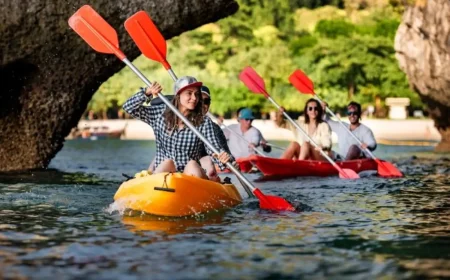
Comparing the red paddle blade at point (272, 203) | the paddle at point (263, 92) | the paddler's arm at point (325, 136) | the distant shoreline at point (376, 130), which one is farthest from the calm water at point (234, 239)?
the distant shoreline at point (376, 130)

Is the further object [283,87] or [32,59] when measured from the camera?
[283,87]

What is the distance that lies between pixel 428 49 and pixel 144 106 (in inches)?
505

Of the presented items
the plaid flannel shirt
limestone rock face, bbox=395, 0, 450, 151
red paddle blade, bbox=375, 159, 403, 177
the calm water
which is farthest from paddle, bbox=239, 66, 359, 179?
limestone rock face, bbox=395, 0, 450, 151

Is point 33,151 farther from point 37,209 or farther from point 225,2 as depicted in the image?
point 37,209

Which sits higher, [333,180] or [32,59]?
[32,59]

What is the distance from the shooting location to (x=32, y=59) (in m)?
12.6

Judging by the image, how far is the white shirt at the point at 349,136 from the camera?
559 inches

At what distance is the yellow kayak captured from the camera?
739 centimetres

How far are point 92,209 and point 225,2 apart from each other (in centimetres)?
530

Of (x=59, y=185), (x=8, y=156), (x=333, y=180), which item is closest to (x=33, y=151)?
(x=8, y=156)

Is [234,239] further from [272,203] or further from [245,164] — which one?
[245,164]

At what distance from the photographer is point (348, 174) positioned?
12.8 meters

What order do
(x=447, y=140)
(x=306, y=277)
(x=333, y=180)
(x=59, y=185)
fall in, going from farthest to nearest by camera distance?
(x=447, y=140) < (x=333, y=180) < (x=59, y=185) < (x=306, y=277)

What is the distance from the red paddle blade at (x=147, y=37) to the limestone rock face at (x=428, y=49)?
10221mm
